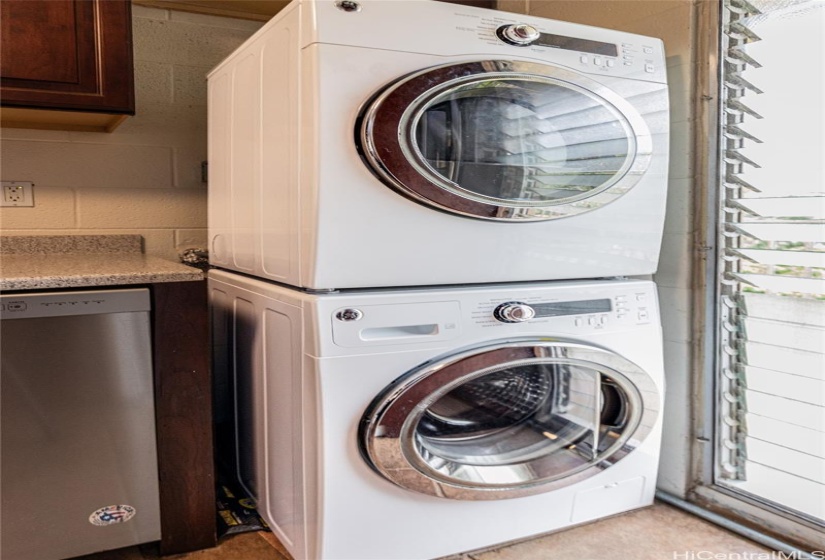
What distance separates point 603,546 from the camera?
1.62 m

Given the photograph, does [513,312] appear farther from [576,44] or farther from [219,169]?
[219,169]

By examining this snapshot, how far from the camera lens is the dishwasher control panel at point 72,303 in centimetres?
133

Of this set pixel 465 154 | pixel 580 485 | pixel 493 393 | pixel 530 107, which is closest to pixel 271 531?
A: pixel 493 393

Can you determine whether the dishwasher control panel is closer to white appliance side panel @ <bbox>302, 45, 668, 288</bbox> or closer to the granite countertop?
the granite countertop

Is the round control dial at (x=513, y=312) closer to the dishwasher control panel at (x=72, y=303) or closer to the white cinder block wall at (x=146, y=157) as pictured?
the dishwasher control panel at (x=72, y=303)

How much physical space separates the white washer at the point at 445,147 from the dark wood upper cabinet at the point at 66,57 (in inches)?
12.4

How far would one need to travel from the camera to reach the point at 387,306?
1.37m

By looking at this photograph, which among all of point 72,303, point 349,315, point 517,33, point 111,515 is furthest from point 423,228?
point 111,515

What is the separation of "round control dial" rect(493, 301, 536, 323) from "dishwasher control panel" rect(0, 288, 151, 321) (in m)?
0.79

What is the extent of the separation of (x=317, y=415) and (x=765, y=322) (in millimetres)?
1181

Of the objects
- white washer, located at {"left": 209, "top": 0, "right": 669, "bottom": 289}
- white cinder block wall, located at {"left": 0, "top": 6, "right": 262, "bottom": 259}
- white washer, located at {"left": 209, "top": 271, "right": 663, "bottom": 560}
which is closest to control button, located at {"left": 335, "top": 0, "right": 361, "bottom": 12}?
white washer, located at {"left": 209, "top": 0, "right": 669, "bottom": 289}

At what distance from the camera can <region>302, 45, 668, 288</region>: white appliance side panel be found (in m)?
1.30

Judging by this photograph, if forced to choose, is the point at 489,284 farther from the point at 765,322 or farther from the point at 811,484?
the point at 811,484

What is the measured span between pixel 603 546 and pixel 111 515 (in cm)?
118
